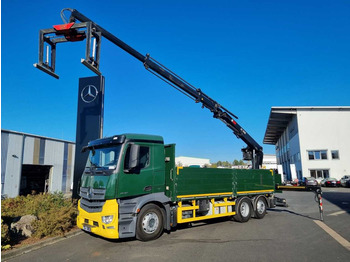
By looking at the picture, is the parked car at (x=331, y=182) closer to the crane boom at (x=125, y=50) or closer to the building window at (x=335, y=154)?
the building window at (x=335, y=154)

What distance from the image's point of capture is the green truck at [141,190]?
6.40m

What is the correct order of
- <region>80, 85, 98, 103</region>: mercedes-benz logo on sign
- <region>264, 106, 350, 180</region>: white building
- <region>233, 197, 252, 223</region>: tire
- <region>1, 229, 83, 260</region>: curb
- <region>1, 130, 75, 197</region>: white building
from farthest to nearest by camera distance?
<region>264, 106, 350, 180</region>: white building, <region>1, 130, 75, 197</region>: white building, <region>80, 85, 98, 103</region>: mercedes-benz logo on sign, <region>233, 197, 252, 223</region>: tire, <region>1, 229, 83, 260</region>: curb

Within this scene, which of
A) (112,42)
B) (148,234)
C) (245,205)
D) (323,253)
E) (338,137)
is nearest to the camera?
(323,253)

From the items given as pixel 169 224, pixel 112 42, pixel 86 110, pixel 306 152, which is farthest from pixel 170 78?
pixel 306 152

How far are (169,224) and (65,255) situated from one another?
2781mm

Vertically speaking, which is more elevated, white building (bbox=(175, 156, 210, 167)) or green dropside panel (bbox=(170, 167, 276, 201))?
white building (bbox=(175, 156, 210, 167))

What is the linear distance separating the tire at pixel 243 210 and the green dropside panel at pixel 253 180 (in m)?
0.35

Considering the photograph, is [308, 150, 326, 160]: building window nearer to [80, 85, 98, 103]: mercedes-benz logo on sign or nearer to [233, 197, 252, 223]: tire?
[233, 197, 252, 223]: tire

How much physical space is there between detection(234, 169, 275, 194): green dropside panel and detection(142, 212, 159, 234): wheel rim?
3.96 metres

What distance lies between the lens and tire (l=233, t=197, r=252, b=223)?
945 centimetres

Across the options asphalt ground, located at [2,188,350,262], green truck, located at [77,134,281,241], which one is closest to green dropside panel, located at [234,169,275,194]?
green truck, located at [77,134,281,241]

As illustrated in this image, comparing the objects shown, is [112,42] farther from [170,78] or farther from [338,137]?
[338,137]

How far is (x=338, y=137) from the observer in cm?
3934

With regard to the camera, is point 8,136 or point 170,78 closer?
point 170,78
